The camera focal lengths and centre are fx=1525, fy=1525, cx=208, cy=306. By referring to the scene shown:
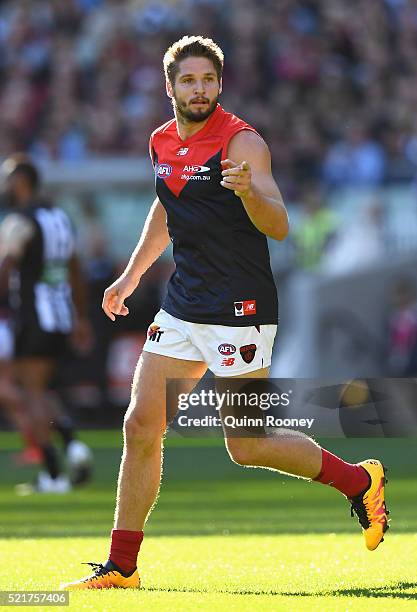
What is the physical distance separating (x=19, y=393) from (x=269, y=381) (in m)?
6.73

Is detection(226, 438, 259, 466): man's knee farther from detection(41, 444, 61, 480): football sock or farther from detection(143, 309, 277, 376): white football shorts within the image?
detection(41, 444, 61, 480): football sock

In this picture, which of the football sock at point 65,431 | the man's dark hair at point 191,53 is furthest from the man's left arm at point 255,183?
the football sock at point 65,431

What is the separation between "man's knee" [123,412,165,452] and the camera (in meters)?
6.47

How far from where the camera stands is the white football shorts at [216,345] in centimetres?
655

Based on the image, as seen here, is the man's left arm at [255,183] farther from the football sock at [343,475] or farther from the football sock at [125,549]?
the football sock at [125,549]

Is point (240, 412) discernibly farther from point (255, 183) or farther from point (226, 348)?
point (255, 183)

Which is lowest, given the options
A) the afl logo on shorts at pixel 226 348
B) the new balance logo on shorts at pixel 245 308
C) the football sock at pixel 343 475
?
the football sock at pixel 343 475

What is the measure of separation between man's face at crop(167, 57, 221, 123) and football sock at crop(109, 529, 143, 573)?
1786 millimetres

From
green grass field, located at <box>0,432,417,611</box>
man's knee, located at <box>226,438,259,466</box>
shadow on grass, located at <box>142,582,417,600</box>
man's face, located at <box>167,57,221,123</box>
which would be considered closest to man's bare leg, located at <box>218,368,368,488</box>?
man's knee, located at <box>226,438,259,466</box>

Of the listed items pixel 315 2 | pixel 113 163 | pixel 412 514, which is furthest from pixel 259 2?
pixel 412 514

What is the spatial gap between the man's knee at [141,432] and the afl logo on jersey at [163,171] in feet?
3.42

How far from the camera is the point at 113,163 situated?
61.8 ft

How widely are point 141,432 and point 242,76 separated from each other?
14.6 m
